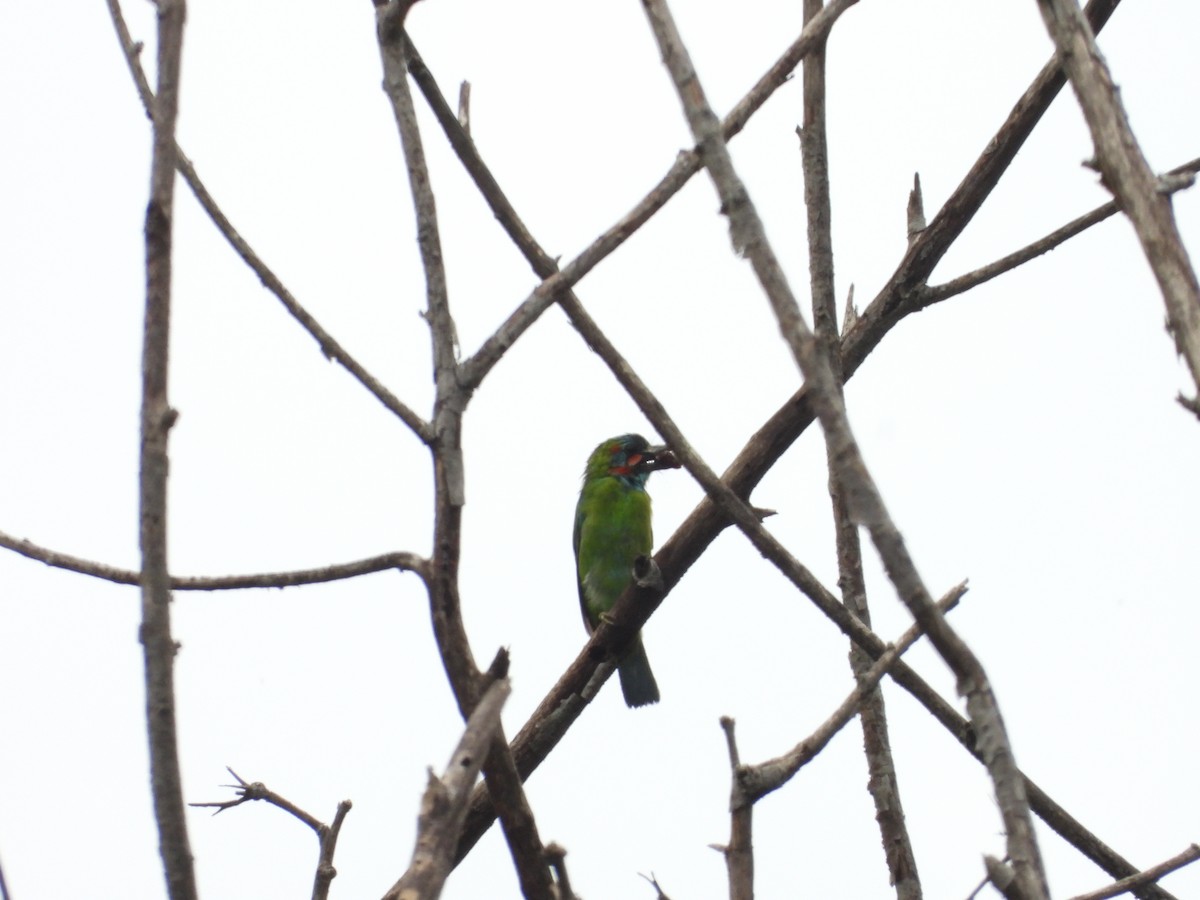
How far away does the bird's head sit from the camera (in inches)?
Result: 300

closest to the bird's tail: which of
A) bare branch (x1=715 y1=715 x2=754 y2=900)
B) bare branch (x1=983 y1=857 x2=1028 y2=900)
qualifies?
bare branch (x1=715 y1=715 x2=754 y2=900)

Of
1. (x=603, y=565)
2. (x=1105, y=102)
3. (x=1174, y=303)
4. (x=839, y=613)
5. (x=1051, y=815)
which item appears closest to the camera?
(x=1174, y=303)

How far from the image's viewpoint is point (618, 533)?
752cm

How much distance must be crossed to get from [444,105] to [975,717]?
1682 mm

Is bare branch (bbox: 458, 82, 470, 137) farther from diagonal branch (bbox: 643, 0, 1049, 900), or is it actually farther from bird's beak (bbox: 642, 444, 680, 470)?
bird's beak (bbox: 642, 444, 680, 470)

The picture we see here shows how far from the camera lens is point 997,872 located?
153 cm

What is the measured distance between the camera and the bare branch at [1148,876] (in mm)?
2102

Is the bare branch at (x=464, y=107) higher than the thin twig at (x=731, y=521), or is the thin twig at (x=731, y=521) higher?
the bare branch at (x=464, y=107)

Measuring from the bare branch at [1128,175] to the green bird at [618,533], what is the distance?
5631 mm

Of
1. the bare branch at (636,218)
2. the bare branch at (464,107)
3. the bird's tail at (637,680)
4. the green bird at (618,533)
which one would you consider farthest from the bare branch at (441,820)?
the bird's tail at (637,680)

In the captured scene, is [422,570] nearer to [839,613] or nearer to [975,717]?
[975,717]

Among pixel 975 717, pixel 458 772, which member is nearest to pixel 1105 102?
pixel 975 717

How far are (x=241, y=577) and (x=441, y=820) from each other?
2.40 ft

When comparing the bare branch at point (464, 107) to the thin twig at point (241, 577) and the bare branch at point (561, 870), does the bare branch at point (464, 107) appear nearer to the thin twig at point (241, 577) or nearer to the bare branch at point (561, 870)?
the thin twig at point (241, 577)
